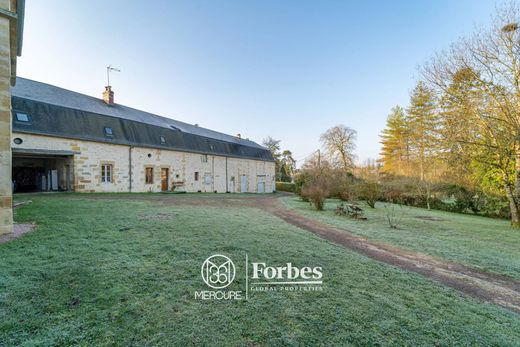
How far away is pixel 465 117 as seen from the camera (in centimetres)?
914

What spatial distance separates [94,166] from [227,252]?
1453 cm

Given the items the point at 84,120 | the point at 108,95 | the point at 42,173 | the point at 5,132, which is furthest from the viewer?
the point at 108,95

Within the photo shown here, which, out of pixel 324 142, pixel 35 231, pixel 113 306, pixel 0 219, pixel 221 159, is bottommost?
pixel 113 306

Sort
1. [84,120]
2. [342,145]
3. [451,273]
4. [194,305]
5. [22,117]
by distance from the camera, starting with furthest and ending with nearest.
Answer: [342,145] < [84,120] < [22,117] < [451,273] < [194,305]

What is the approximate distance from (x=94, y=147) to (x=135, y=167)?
2.86 metres

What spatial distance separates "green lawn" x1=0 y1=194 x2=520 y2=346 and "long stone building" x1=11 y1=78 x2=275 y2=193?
1183cm

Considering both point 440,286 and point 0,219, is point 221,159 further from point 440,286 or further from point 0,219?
point 440,286

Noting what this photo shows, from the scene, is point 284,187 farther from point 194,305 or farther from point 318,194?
point 194,305

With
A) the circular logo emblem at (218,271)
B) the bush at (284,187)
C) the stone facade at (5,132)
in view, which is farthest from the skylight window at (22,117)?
the bush at (284,187)

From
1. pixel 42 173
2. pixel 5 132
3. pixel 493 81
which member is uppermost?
pixel 493 81

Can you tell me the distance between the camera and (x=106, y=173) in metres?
14.8

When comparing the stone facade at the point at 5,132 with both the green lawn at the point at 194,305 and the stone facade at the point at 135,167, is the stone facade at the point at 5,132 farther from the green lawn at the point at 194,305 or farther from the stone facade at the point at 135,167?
the stone facade at the point at 135,167

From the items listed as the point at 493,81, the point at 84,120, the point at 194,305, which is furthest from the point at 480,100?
the point at 84,120

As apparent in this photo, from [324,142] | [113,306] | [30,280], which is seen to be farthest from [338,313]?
[324,142]
